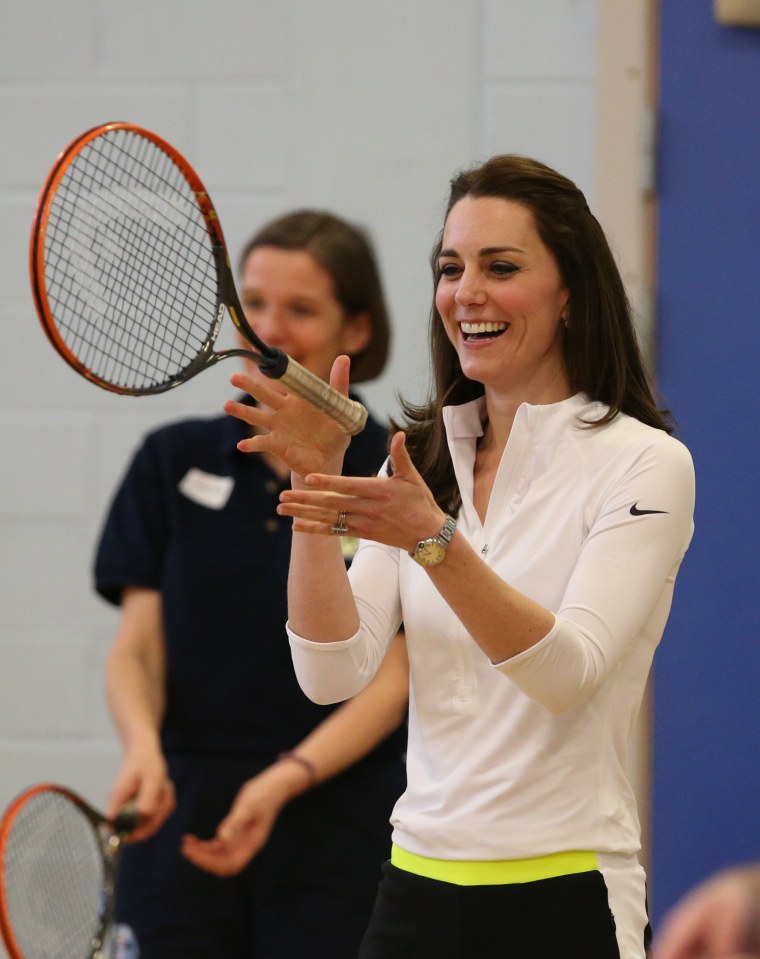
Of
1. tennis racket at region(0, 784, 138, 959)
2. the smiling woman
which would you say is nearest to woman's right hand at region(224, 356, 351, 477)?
the smiling woman

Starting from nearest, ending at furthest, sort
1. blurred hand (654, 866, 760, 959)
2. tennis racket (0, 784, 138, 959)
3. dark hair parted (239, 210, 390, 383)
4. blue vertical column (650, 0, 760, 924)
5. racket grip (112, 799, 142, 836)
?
blurred hand (654, 866, 760, 959)
tennis racket (0, 784, 138, 959)
racket grip (112, 799, 142, 836)
dark hair parted (239, 210, 390, 383)
blue vertical column (650, 0, 760, 924)

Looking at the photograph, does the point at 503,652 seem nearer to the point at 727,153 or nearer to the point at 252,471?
the point at 252,471

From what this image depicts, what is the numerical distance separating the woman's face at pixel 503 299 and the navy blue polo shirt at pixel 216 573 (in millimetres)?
696

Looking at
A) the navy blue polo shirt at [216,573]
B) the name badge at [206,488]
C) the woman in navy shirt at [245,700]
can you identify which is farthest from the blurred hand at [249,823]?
the name badge at [206,488]

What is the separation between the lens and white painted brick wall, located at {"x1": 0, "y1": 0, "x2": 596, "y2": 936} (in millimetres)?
2561

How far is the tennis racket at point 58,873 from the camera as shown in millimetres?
1771

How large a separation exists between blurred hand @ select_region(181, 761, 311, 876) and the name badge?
43 cm

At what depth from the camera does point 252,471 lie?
2.22 meters

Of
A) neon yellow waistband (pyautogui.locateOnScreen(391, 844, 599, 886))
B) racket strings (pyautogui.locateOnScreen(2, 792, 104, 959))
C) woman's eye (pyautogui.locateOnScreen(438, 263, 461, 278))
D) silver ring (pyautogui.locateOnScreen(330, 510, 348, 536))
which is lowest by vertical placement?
racket strings (pyautogui.locateOnScreen(2, 792, 104, 959))

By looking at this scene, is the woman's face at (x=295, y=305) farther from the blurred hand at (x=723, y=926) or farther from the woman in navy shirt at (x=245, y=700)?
the blurred hand at (x=723, y=926)

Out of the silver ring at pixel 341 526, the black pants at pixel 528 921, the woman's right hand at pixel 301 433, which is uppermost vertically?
the woman's right hand at pixel 301 433

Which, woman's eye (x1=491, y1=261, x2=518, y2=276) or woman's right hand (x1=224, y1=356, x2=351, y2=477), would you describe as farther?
woman's eye (x1=491, y1=261, x2=518, y2=276)

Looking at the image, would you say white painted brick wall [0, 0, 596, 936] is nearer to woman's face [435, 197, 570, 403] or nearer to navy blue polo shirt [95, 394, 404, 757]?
navy blue polo shirt [95, 394, 404, 757]

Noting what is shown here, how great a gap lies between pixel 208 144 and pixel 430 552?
1561 millimetres
